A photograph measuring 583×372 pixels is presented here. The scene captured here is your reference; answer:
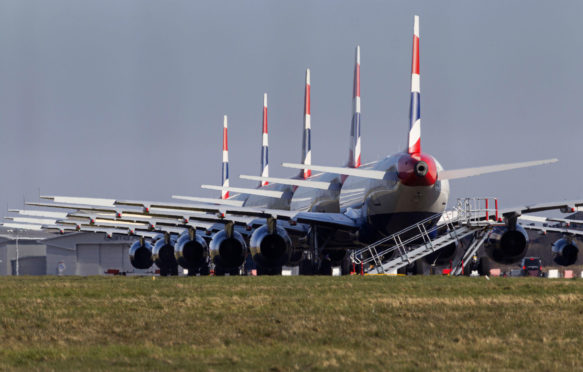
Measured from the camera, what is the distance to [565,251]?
170ft

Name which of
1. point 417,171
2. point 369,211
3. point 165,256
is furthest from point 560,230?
point 165,256

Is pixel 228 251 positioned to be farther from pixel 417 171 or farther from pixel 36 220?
pixel 36 220

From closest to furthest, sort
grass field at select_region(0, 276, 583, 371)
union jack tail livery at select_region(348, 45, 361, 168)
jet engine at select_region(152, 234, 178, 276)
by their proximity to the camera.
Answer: grass field at select_region(0, 276, 583, 371)
union jack tail livery at select_region(348, 45, 361, 168)
jet engine at select_region(152, 234, 178, 276)

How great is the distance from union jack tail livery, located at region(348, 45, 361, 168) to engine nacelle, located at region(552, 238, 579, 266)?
466 inches

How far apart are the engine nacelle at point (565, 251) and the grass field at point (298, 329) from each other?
2648 cm

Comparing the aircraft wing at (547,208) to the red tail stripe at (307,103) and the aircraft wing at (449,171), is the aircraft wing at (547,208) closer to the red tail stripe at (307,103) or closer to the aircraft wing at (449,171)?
the aircraft wing at (449,171)

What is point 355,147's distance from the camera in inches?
2270

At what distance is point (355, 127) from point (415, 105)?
1417 cm

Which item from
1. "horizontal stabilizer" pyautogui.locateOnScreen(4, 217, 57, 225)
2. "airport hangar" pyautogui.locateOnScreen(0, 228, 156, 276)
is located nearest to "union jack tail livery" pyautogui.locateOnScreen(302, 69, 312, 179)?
"horizontal stabilizer" pyautogui.locateOnScreen(4, 217, 57, 225)

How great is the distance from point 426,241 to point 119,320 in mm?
26267

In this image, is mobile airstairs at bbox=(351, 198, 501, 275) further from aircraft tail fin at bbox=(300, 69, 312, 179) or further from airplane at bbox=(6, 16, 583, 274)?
aircraft tail fin at bbox=(300, 69, 312, 179)

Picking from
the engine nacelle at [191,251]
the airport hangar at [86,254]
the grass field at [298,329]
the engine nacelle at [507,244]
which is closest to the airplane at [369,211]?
the engine nacelle at [507,244]

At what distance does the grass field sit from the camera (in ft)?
43.6

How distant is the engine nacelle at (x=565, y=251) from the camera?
51781mm
